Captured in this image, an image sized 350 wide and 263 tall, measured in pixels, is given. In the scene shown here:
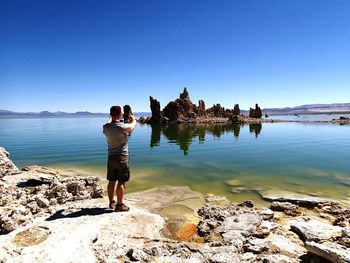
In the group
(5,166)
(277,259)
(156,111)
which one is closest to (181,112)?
(156,111)

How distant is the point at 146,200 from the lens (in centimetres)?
1056

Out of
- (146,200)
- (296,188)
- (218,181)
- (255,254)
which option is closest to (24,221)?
(146,200)

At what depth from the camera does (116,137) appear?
8.29 meters

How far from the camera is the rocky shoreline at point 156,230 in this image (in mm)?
5805

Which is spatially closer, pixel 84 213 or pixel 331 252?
pixel 331 252

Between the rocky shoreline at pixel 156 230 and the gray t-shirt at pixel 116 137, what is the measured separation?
1.87 m

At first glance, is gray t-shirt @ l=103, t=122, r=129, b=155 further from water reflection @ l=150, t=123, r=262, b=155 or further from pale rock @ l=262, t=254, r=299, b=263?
water reflection @ l=150, t=123, r=262, b=155

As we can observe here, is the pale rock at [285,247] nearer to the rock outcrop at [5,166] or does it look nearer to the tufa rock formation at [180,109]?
the rock outcrop at [5,166]

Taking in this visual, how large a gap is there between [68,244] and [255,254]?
4.15m

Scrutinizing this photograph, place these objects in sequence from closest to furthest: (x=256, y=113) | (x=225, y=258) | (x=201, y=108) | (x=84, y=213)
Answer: (x=225, y=258), (x=84, y=213), (x=201, y=108), (x=256, y=113)

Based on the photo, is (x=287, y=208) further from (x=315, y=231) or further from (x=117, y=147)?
(x=117, y=147)

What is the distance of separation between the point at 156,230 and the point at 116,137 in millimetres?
2937

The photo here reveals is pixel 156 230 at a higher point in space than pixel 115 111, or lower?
lower

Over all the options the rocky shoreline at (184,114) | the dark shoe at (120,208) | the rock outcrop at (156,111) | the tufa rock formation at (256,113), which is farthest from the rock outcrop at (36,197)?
the tufa rock formation at (256,113)
